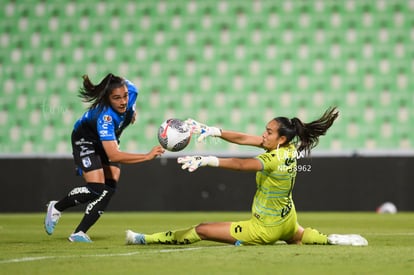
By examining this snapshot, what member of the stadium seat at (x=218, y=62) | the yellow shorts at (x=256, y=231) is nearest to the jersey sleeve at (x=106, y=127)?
the yellow shorts at (x=256, y=231)

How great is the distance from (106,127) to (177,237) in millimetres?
1359

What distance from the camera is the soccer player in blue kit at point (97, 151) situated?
24.8ft

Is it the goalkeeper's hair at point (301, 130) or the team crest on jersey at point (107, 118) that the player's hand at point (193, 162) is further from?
the team crest on jersey at point (107, 118)

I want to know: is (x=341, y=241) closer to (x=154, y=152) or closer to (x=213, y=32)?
(x=154, y=152)

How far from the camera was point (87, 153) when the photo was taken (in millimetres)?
7945

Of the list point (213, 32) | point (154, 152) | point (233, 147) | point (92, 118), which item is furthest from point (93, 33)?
point (154, 152)

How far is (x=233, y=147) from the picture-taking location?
1661cm

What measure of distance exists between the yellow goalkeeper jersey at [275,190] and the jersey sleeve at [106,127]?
1.58 meters

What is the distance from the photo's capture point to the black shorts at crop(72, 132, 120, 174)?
788cm

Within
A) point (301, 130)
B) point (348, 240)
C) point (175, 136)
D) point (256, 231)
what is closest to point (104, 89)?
point (175, 136)

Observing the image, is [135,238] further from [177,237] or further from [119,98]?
[119,98]

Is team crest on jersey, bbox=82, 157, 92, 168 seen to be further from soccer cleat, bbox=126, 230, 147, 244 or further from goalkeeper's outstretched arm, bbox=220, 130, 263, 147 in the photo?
goalkeeper's outstretched arm, bbox=220, 130, 263, 147

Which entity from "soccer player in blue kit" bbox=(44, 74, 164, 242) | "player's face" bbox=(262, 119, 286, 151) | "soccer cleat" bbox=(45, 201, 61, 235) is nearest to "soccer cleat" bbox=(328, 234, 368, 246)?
"player's face" bbox=(262, 119, 286, 151)

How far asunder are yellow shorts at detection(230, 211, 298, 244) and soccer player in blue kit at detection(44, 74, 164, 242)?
4.16 feet
